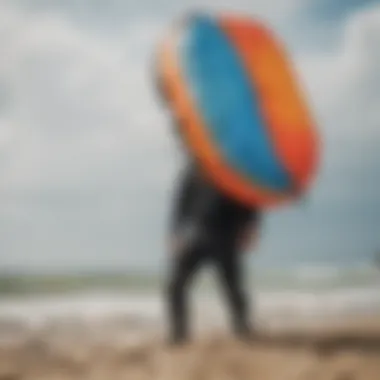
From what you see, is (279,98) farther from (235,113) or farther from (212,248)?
(212,248)

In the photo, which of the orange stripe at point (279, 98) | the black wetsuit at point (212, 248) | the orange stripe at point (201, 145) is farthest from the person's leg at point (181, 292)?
the orange stripe at point (279, 98)

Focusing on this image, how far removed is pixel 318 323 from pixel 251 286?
0.45 ft

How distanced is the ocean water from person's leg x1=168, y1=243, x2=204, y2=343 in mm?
18

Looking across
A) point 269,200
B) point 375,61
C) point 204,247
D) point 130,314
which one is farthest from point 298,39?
point 130,314

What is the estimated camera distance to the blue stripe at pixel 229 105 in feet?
5.26

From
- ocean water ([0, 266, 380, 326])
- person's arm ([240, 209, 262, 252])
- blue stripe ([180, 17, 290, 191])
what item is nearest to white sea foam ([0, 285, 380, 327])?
ocean water ([0, 266, 380, 326])

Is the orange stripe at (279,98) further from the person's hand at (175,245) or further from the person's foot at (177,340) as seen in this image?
the person's foot at (177,340)

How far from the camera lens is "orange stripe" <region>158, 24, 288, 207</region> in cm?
160

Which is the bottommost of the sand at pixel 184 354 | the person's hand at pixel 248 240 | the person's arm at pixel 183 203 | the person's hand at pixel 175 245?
the sand at pixel 184 354

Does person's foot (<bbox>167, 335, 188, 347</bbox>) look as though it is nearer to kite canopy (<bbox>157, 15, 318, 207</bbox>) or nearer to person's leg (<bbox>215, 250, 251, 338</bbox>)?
person's leg (<bbox>215, 250, 251, 338</bbox>)

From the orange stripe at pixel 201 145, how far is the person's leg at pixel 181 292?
13 centimetres

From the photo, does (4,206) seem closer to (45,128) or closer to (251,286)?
Answer: (45,128)

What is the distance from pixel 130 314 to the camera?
1.62 m

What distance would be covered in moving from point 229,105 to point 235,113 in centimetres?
2
